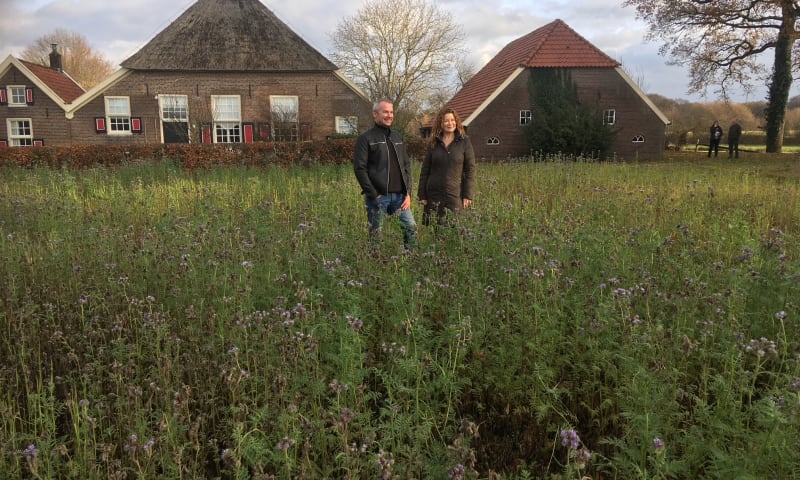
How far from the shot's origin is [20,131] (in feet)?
101

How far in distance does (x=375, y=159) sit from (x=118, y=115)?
88.9 feet

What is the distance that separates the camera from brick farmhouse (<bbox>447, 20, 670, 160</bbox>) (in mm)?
25203

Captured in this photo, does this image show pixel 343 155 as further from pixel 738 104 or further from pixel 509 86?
pixel 738 104

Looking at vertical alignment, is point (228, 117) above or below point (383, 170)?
above

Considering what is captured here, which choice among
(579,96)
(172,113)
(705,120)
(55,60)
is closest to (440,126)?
(579,96)

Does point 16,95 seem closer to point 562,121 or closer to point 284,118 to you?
point 284,118

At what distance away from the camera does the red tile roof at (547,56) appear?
2512 centimetres

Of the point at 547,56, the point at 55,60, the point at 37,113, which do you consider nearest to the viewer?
Result: the point at 547,56

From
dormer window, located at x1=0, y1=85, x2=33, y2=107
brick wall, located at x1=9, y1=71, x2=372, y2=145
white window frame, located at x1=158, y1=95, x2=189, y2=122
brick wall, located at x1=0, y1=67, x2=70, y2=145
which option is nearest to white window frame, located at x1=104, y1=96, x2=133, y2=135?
brick wall, located at x1=9, y1=71, x2=372, y2=145

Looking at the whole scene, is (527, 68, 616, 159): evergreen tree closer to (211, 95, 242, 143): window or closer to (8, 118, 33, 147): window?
(211, 95, 242, 143): window

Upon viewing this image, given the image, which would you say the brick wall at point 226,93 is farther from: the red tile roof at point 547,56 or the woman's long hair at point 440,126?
the woman's long hair at point 440,126

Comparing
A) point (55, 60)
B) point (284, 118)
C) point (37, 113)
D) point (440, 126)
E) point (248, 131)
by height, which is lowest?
point (440, 126)

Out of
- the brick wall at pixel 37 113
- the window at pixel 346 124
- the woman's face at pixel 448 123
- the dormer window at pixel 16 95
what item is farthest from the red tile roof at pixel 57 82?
the woman's face at pixel 448 123

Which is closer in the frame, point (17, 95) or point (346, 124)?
point (346, 124)
